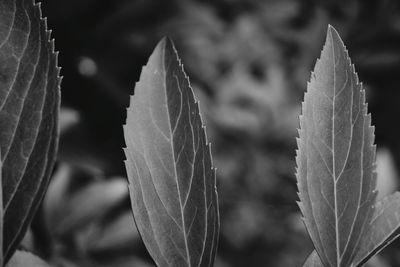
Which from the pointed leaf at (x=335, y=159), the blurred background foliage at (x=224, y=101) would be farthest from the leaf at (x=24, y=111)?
the blurred background foliage at (x=224, y=101)

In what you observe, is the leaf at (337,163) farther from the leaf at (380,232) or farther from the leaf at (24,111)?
the leaf at (24,111)

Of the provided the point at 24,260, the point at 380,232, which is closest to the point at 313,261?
the point at 380,232

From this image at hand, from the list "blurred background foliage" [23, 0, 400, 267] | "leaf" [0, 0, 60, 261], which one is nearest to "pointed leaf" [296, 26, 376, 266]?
"leaf" [0, 0, 60, 261]

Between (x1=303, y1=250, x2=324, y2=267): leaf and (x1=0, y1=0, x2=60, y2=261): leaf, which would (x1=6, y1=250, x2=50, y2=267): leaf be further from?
(x1=303, y1=250, x2=324, y2=267): leaf

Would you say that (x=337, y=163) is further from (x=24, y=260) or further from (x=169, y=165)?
(x=24, y=260)

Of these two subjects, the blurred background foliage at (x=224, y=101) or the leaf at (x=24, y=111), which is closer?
the leaf at (x=24, y=111)

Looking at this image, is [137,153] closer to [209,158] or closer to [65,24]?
[209,158]

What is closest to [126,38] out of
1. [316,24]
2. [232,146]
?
[316,24]
